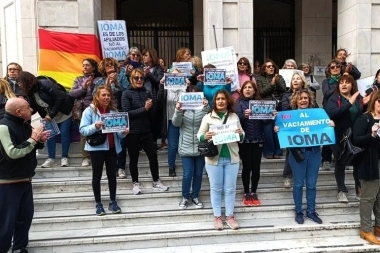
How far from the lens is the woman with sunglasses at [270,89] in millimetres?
6643

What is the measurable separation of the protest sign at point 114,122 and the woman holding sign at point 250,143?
1.78 m

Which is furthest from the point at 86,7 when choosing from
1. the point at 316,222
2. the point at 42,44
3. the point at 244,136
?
the point at 316,222

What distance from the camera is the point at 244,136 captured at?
552cm

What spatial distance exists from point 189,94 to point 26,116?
2.29 m

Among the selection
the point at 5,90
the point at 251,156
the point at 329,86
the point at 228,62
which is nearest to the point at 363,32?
the point at 329,86

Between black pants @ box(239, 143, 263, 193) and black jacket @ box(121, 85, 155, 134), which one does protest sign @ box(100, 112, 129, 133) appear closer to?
black jacket @ box(121, 85, 155, 134)

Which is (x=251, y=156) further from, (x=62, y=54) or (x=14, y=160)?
(x=62, y=54)

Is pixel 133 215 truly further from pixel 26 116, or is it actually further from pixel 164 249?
pixel 26 116

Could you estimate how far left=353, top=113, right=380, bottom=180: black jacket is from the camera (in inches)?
197

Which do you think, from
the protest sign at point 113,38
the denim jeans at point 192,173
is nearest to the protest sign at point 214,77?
the denim jeans at point 192,173

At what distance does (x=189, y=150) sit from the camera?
Answer: 221 inches

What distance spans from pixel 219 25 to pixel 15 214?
224 inches

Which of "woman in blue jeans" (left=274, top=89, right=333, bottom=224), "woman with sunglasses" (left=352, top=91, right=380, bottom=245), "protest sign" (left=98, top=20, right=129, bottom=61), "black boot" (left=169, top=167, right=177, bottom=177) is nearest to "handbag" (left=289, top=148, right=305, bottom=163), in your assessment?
"woman in blue jeans" (left=274, top=89, right=333, bottom=224)

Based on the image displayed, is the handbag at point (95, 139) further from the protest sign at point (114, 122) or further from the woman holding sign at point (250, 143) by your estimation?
the woman holding sign at point (250, 143)
